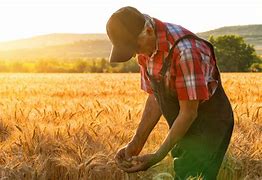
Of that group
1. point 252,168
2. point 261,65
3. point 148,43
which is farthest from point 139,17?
point 261,65

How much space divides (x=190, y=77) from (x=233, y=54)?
5086cm

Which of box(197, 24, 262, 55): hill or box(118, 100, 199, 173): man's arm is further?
box(197, 24, 262, 55): hill

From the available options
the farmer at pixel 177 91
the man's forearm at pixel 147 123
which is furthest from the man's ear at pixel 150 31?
the man's forearm at pixel 147 123

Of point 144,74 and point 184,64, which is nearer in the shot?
point 184,64

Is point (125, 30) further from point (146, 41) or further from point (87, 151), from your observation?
point (87, 151)

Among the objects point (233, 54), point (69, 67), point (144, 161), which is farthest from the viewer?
point (233, 54)

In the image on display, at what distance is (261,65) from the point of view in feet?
181

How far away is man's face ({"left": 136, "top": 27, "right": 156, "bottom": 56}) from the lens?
9.26 ft

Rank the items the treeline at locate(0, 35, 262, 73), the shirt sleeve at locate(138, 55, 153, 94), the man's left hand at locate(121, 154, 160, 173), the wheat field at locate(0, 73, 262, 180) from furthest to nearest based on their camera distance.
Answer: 1. the treeline at locate(0, 35, 262, 73)
2. the wheat field at locate(0, 73, 262, 180)
3. the shirt sleeve at locate(138, 55, 153, 94)
4. the man's left hand at locate(121, 154, 160, 173)

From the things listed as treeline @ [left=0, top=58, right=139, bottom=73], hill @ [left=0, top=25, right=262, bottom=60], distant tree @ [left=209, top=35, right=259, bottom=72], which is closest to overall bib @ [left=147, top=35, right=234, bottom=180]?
treeline @ [left=0, top=58, right=139, bottom=73]

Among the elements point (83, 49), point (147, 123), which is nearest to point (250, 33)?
point (83, 49)

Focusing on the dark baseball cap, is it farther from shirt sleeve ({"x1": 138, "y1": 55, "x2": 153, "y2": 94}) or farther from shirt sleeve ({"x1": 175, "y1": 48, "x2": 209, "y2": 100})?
shirt sleeve ({"x1": 138, "y1": 55, "x2": 153, "y2": 94})

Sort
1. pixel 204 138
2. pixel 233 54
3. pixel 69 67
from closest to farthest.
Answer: pixel 204 138, pixel 69 67, pixel 233 54

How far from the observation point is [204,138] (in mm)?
3264
